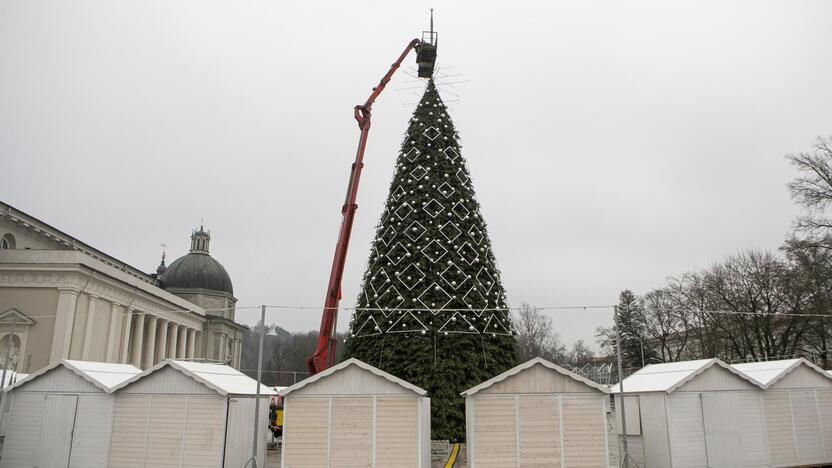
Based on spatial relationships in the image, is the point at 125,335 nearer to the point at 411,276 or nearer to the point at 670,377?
the point at 411,276

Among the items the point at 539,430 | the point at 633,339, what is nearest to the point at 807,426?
the point at 539,430

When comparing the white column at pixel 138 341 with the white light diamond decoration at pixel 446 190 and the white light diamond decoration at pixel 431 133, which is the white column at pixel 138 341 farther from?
the white light diamond decoration at pixel 446 190

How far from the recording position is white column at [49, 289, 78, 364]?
37188 millimetres

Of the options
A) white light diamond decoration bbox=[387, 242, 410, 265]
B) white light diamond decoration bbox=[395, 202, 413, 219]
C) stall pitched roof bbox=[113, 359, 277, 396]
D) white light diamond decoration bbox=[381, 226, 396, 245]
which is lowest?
stall pitched roof bbox=[113, 359, 277, 396]

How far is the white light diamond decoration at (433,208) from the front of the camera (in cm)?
2305

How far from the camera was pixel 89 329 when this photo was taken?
133 feet

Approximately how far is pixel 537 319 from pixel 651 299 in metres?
15.1

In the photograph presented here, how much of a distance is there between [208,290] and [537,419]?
6700cm

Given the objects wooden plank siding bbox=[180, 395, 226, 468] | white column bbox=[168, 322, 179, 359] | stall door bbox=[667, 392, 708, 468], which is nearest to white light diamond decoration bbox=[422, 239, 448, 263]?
wooden plank siding bbox=[180, 395, 226, 468]

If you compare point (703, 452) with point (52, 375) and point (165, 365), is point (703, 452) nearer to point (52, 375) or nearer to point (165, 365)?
point (165, 365)

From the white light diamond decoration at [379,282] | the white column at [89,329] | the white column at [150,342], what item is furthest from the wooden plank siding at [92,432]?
the white column at [150,342]

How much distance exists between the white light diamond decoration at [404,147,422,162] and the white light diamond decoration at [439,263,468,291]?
491cm

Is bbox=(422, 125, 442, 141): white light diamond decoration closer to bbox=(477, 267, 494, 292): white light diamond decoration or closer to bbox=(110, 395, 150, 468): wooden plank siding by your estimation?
bbox=(477, 267, 494, 292): white light diamond decoration

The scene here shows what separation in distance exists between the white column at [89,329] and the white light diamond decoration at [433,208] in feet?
97.7
